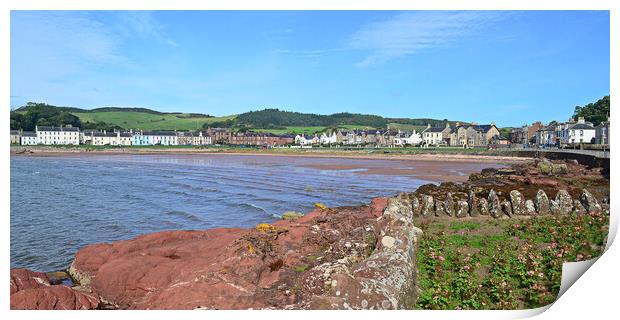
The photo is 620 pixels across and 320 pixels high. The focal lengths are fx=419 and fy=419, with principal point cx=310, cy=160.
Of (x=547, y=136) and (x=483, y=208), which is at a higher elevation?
(x=547, y=136)

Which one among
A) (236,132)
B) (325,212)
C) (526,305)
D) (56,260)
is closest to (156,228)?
(56,260)

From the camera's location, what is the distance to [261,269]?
873 centimetres

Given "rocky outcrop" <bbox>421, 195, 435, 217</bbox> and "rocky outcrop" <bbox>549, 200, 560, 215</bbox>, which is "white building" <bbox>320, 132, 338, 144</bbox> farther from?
"rocky outcrop" <bbox>549, 200, 560, 215</bbox>

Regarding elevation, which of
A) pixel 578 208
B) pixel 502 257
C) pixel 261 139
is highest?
pixel 261 139

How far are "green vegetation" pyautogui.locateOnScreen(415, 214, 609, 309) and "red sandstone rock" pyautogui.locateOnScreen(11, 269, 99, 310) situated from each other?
19.0 ft

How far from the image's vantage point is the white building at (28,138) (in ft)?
249

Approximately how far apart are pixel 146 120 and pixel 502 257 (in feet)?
525

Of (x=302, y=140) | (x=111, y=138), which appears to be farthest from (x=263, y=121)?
(x=111, y=138)

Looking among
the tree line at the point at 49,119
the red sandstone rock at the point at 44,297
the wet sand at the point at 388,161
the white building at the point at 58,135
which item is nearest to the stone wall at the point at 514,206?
the red sandstone rock at the point at 44,297

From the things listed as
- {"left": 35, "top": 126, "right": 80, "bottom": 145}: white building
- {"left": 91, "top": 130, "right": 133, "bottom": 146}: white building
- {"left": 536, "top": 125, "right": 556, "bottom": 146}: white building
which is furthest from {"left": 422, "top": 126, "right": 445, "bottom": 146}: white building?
{"left": 35, "top": 126, "right": 80, "bottom": 145}: white building

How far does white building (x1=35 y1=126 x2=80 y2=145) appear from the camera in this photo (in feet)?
276

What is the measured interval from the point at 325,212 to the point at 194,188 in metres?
14.3

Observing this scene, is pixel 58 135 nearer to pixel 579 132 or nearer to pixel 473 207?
pixel 579 132

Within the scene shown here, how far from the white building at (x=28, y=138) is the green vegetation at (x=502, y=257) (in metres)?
83.0
